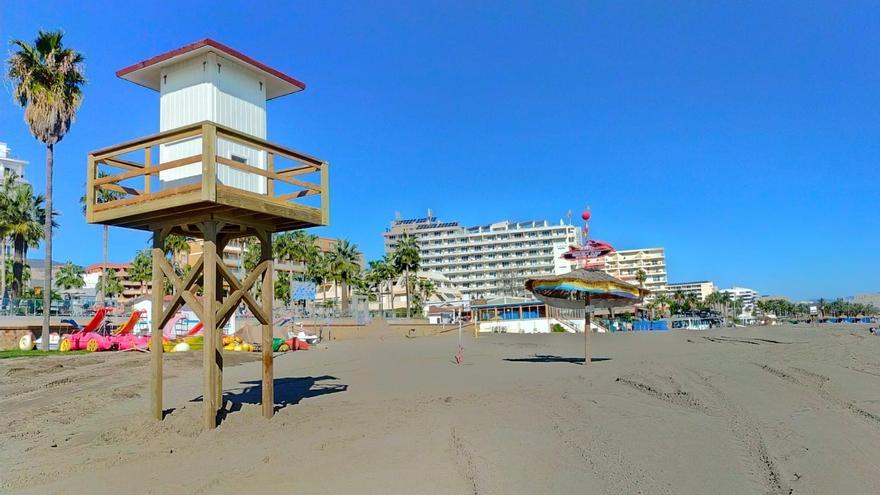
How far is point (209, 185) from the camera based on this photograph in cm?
771

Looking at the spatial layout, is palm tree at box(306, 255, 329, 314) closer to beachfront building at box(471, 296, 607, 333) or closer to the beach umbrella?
beachfront building at box(471, 296, 607, 333)

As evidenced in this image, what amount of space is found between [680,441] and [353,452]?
3.82m

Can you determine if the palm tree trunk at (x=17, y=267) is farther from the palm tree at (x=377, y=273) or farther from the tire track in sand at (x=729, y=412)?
the tire track in sand at (x=729, y=412)

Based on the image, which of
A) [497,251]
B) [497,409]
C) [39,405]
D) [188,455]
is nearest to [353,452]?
[188,455]

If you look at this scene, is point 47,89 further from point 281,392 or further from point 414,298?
point 414,298

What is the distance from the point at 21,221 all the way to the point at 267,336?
4305cm

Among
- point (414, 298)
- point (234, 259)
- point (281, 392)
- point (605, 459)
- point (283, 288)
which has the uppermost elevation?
point (234, 259)

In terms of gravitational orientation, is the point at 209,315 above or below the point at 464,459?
above

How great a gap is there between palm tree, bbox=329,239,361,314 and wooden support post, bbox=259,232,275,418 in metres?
57.3

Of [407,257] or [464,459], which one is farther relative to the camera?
[407,257]

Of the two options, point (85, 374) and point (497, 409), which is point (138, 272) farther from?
point (497, 409)

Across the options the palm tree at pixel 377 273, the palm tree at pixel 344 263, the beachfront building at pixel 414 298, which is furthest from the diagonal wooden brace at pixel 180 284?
the palm tree at pixel 377 273

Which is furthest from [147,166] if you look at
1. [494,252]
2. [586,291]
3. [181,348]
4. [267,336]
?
[494,252]

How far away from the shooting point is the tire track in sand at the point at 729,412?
6.06 metres
